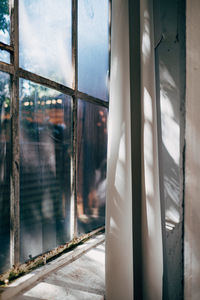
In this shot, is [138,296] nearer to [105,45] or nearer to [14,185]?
[14,185]

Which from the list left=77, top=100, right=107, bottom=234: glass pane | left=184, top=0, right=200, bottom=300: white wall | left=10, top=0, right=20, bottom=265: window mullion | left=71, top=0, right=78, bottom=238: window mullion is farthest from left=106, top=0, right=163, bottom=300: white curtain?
left=77, top=100, right=107, bottom=234: glass pane

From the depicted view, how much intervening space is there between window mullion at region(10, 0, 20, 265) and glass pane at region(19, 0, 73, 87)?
49mm

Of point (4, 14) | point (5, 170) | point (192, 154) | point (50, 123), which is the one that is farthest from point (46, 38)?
point (192, 154)

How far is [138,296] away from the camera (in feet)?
3.39

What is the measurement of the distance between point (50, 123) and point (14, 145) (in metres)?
0.31

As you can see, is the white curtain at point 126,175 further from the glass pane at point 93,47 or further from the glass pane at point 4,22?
the glass pane at point 93,47

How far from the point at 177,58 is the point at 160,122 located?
305 millimetres

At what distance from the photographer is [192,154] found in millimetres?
969

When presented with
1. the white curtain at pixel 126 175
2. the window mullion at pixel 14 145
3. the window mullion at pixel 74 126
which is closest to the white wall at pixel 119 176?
the white curtain at pixel 126 175

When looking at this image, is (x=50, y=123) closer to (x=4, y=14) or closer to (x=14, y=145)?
(x=14, y=145)

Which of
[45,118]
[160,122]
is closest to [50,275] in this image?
[45,118]

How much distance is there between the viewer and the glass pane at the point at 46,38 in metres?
1.16

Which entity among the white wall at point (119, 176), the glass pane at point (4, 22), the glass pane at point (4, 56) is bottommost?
the white wall at point (119, 176)

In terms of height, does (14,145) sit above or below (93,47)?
below
